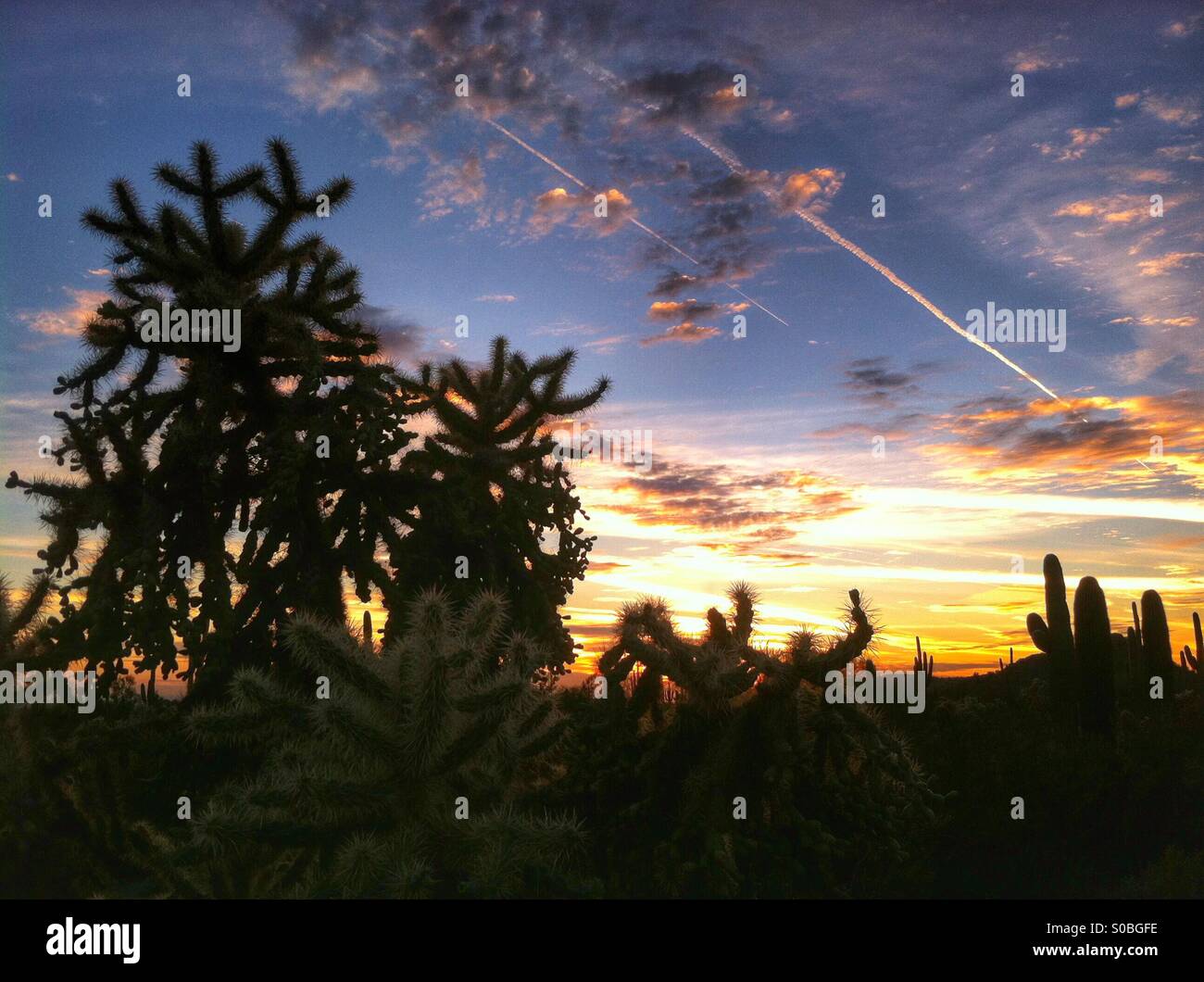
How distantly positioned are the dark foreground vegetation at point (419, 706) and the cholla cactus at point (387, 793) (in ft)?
0.05

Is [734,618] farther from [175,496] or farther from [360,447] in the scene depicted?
[175,496]

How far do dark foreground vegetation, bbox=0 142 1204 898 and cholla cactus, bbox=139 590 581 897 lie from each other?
2 cm

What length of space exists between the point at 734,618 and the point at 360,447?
7373 mm

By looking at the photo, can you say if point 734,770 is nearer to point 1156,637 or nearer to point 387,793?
point 387,793

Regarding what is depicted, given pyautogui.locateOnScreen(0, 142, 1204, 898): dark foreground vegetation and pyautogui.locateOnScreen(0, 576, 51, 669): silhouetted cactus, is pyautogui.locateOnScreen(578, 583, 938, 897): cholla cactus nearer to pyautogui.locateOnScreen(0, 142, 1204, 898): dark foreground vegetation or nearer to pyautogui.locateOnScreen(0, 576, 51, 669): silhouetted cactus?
pyautogui.locateOnScreen(0, 142, 1204, 898): dark foreground vegetation

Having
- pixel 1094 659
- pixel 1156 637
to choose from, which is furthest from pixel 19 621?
pixel 1156 637

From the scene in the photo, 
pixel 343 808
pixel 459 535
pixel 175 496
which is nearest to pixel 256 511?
pixel 175 496

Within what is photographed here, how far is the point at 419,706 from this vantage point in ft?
13.1

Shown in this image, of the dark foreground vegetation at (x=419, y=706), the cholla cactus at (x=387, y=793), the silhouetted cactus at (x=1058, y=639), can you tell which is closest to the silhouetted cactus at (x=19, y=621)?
the dark foreground vegetation at (x=419, y=706)

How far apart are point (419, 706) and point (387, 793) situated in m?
0.41

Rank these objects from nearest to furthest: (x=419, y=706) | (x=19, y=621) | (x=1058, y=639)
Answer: (x=419, y=706)
(x=19, y=621)
(x=1058, y=639)

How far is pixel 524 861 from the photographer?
3771 millimetres

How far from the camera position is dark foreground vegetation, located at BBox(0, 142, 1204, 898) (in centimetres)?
411

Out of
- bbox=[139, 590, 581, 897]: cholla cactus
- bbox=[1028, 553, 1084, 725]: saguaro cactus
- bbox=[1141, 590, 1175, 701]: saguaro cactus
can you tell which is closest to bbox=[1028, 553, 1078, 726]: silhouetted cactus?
bbox=[1028, 553, 1084, 725]: saguaro cactus
